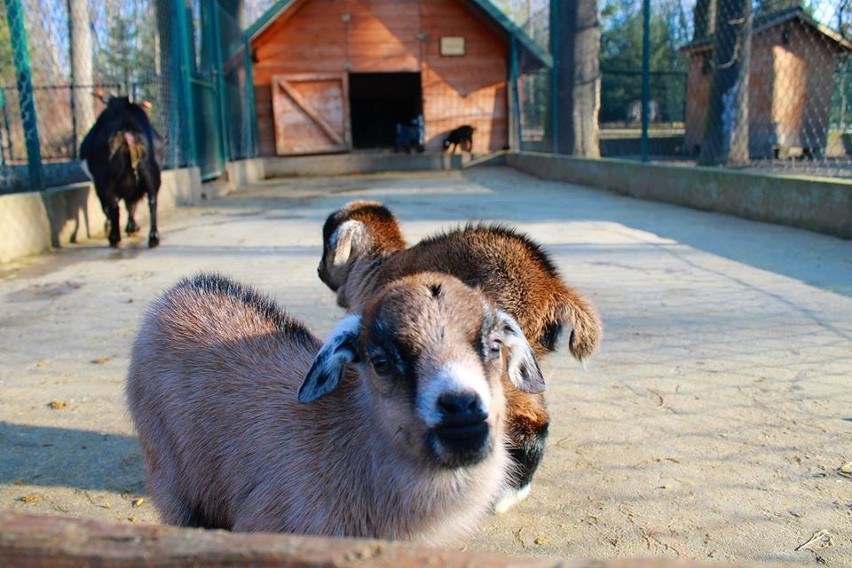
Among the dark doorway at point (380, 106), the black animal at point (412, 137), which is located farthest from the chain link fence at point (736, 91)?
the dark doorway at point (380, 106)

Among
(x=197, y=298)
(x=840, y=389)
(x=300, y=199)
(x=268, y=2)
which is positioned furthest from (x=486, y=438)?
(x=268, y=2)

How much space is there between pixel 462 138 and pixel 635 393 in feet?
60.6

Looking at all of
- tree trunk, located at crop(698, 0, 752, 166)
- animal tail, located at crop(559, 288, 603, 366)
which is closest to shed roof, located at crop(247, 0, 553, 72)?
Result: tree trunk, located at crop(698, 0, 752, 166)

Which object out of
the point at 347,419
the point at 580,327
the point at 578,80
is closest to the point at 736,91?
the point at 578,80

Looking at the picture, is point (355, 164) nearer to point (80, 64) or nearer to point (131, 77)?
point (131, 77)

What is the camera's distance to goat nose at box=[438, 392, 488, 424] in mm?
1976

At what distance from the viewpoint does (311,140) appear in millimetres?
21828

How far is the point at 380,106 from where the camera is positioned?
3116 centimetres

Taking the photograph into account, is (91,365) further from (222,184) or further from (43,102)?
(43,102)

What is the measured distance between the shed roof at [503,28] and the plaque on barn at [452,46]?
1026 millimetres

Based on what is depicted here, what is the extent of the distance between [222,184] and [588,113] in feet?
28.5

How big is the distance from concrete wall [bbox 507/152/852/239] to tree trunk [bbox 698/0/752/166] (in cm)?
236

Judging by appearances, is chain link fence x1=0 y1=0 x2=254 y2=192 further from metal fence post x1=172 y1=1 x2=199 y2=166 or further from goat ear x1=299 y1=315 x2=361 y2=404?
goat ear x1=299 y1=315 x2=361 y2=404

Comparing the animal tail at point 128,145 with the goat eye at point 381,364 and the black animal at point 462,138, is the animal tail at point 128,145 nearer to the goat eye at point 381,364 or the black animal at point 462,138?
the goat eye at point 381,364
